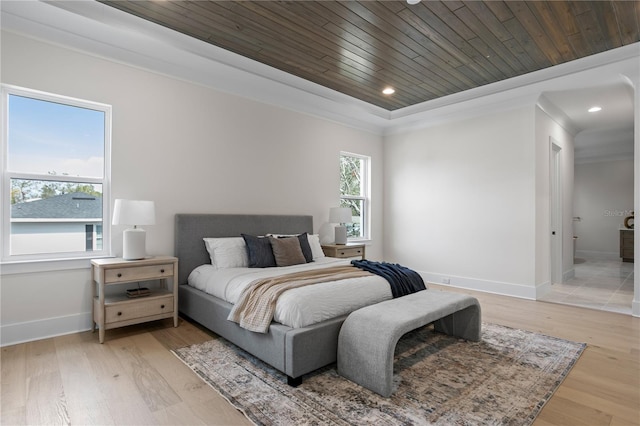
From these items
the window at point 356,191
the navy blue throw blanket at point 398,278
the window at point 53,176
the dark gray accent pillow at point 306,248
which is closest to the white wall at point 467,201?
the window at point 356,191

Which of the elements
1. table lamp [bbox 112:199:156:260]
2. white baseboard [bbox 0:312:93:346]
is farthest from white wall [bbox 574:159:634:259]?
white baseboard [bbox 0:312:93:346]

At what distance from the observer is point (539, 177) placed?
460cm

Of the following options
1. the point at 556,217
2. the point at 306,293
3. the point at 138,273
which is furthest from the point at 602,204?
the point at 138,273

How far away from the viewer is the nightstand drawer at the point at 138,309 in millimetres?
2929

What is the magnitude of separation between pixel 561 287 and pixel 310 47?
5.18 meters

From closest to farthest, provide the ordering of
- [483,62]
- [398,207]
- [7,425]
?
[7,425]
[483,62]
[398,207]

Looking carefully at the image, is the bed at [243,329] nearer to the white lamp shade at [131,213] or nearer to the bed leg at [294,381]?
the bed leg at [294,381]

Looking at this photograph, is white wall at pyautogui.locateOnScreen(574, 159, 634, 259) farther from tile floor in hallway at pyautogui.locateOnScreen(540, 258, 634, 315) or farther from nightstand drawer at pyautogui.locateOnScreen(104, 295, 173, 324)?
nightstand drawer at pyautogui.locateOnScreen(104, 295, 173, 324)

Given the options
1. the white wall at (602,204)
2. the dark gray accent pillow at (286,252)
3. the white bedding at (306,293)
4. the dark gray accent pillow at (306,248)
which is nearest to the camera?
the white bedding at (306,293)

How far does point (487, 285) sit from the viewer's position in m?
4.91

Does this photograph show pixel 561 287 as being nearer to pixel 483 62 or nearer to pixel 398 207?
pixel 398 207

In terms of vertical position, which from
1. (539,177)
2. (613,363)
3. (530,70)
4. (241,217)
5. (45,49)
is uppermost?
(530,70)

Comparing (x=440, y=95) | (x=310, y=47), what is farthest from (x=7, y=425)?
(x=440, y=95)

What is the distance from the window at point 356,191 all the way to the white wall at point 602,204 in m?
7.02
